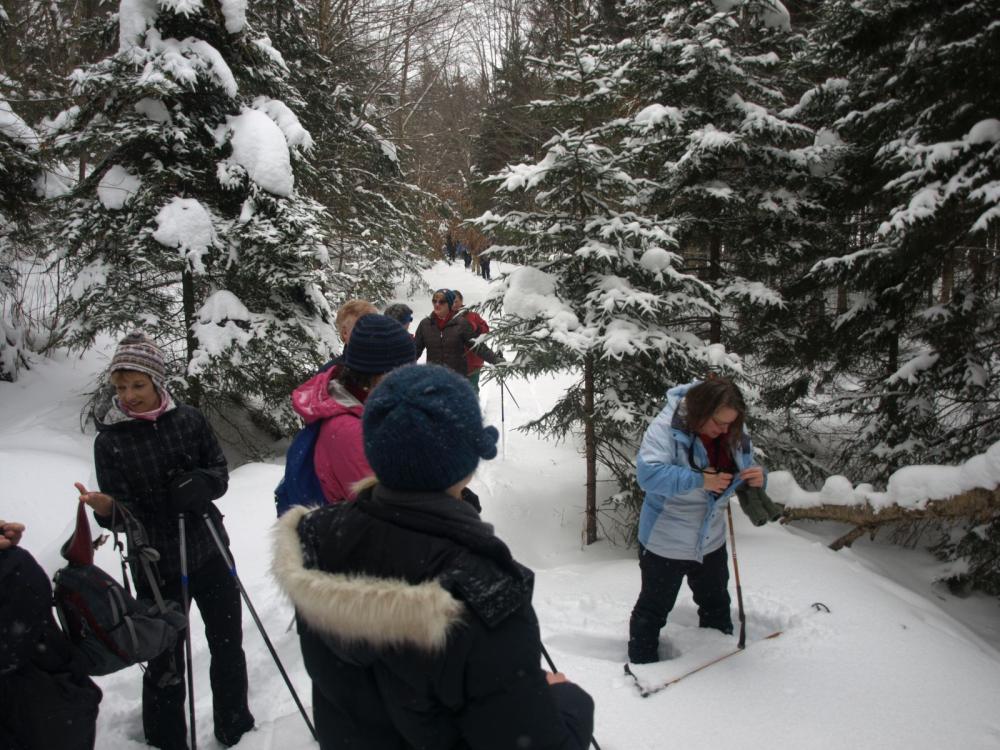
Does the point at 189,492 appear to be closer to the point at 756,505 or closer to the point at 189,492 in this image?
the point at 189,492

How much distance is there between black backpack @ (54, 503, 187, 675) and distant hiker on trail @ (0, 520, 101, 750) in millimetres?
58

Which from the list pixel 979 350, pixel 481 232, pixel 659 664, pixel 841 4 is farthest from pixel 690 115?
pixel 659 664

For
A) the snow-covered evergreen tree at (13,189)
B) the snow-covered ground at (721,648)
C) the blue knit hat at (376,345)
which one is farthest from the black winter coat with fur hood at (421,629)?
the snow-covered evergreen tree at (13,189)

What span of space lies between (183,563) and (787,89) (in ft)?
33.9

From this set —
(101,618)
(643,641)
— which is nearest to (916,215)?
(643,641)

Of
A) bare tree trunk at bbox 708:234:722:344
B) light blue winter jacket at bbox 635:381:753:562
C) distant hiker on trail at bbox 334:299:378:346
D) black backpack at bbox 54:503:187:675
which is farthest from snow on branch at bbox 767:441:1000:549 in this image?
black backpack at bbox 54:503:187:675

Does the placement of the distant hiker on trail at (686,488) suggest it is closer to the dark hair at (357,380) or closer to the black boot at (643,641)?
the black boot at (643,641)

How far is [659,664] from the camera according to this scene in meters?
3.57

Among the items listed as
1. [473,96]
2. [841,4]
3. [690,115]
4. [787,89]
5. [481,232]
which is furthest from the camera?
[473,96]

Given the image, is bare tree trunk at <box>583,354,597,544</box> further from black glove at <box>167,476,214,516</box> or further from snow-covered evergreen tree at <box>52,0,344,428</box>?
black glove at <box>167,476,214,516</box>

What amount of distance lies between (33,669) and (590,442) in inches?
194

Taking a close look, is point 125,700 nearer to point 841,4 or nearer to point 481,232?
point 481,232

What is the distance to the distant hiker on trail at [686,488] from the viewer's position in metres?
3.27

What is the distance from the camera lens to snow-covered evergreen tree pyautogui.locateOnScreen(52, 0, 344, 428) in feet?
20.4
